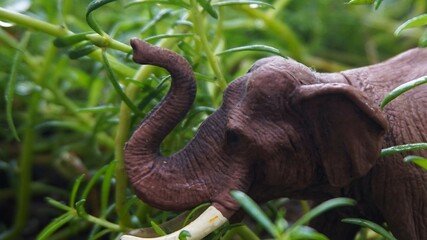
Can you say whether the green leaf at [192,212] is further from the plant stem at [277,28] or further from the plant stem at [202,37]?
the plant stem at [277,28]

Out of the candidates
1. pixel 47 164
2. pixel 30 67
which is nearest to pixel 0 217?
pixel 47 164

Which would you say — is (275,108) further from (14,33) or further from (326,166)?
(14,33)

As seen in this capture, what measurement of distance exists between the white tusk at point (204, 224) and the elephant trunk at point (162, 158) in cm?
2

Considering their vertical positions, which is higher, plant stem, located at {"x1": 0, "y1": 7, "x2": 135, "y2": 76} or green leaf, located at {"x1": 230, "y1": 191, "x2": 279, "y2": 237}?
plant stem, located at {"x1": 0, "y1": 7, "x2": 135, "y2": 76}

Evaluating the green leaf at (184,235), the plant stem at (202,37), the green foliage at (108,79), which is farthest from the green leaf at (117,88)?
the green leaf at (184,235)

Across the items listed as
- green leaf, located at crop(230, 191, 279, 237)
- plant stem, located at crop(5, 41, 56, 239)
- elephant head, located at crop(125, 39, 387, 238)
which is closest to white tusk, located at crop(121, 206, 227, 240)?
elephant head, located at crop(125, 39, 387, 238)

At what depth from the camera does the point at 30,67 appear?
123cm

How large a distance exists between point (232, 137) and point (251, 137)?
22 mm

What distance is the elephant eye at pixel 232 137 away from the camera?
0.73 m

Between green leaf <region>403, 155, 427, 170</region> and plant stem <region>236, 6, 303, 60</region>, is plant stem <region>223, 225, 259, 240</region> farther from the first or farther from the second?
plant stem <region>236, 6, 303, 60</region>

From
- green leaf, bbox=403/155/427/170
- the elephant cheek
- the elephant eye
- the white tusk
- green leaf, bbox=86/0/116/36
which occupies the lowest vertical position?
the white tusk

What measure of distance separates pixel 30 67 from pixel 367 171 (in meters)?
0.73

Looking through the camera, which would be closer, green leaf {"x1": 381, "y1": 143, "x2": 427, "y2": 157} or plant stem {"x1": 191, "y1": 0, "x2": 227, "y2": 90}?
green leaf {"x1": 381, "y1": 143, "x2": 427, "y2": 157}

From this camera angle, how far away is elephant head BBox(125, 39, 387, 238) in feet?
2.37
